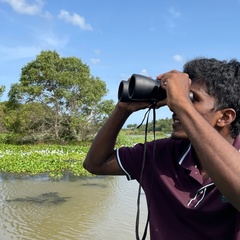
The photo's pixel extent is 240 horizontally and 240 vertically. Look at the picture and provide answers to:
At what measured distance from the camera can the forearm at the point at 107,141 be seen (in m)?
1.62

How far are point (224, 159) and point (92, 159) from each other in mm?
782

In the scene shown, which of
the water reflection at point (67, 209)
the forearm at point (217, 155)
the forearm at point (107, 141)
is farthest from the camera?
the water reflection at point (67, 209)

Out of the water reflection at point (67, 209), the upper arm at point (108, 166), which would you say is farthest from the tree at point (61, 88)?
the upper arm at point (108, 166)

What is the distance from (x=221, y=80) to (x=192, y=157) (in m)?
0.34

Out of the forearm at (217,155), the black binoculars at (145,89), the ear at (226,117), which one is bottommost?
the forearm at (217,155)

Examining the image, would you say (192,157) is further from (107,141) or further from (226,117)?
(107,141)

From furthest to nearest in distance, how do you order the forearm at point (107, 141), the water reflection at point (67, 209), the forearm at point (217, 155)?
1. the water reflection at point (67, 209)
2. the forearm at point (107, 141)
3. the forearm at point (217, 155)

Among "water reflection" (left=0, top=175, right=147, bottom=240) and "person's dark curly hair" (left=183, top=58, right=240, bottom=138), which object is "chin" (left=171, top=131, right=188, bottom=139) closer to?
"person's dark curly hair" (left=183, top=58, right=240, bottom=138)

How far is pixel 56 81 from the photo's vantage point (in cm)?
1858

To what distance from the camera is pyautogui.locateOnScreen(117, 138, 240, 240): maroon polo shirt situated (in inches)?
46.3

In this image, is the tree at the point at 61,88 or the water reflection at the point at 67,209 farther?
the tree at the point at 61,88

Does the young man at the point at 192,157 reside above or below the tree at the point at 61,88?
below

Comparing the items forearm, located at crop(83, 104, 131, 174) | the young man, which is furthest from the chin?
forearm, located at crop(83, 104, 131, 174)

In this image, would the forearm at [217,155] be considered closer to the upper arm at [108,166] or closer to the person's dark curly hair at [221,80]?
the person's dark curly hair at [221,80]
